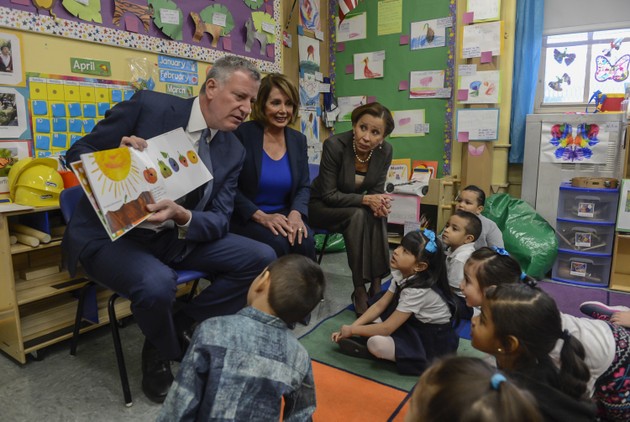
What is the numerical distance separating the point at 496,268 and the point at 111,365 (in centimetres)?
157

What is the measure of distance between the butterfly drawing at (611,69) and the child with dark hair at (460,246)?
1.85 m

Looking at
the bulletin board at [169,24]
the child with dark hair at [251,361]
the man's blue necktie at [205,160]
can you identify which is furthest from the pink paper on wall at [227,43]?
the child with dark hair at [251,361]

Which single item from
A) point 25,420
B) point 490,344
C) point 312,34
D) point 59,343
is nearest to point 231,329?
point 490,344

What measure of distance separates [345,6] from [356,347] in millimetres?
3214

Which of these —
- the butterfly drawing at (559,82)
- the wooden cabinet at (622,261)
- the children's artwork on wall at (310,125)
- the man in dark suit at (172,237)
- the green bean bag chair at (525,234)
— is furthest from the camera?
the children's artwork on wall at (310,125)

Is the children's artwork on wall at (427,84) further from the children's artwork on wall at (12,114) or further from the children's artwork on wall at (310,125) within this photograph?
the children's artwork on wall at (12,114)

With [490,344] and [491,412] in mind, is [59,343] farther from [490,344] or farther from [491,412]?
[491,412]

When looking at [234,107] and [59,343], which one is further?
[59,343]

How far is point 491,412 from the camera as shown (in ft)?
2.19

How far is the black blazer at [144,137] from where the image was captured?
1.62 m

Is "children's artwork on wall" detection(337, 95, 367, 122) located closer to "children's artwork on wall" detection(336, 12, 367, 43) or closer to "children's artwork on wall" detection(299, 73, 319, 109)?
"children's artwork on wall" detection(299, 73, 319, 109)

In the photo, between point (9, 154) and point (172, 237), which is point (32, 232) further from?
point (172, 237)

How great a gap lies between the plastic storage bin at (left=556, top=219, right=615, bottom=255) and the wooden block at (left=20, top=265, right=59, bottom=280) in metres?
3.00

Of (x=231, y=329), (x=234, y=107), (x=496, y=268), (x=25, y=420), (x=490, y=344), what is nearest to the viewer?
(x=231, y=329)
